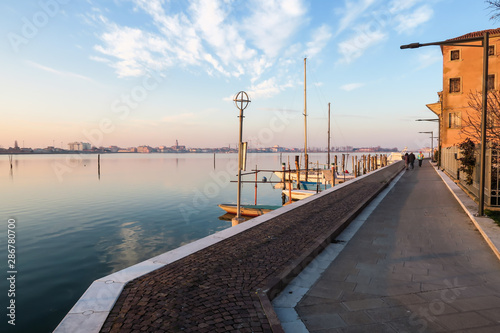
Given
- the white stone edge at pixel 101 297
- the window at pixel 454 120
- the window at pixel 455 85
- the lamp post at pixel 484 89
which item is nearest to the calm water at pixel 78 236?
the white stone edge at pixel 101 297

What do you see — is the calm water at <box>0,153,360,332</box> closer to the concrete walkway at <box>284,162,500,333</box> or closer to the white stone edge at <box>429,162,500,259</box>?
the concrete walkway at <box>284,162,500,333</box>

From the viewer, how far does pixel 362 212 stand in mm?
10727

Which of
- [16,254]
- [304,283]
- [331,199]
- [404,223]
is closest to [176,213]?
[16,254]

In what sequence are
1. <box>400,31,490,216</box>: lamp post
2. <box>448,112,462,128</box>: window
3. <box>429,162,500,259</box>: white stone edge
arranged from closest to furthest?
<box>429,162,500,259</box>: white stone edge → <box>400,31,490,216</box>: lamp post → <box>448,112,462,128</box>: window

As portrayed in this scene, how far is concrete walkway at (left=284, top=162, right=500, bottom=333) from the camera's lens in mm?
3680

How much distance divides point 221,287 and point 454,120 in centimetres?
3896

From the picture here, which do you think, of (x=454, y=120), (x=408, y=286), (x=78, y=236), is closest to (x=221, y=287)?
(x=408, y=286)

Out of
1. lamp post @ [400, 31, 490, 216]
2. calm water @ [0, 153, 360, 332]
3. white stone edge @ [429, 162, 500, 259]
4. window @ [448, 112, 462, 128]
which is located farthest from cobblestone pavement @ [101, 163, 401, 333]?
window @ [448, 112, 462, 128]

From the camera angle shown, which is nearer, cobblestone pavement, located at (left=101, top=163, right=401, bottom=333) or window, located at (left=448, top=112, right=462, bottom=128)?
cobblestone pavement, located at (left=101, top=163, right=401, bottom=333)

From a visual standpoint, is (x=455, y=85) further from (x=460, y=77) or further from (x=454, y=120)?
(x=454, y=120)

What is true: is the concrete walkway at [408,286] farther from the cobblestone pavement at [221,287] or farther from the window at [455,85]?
the window at [455,85]

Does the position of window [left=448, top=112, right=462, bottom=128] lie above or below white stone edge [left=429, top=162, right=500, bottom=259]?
above

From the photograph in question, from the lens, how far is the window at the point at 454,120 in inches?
1349

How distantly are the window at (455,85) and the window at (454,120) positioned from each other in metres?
2.58
